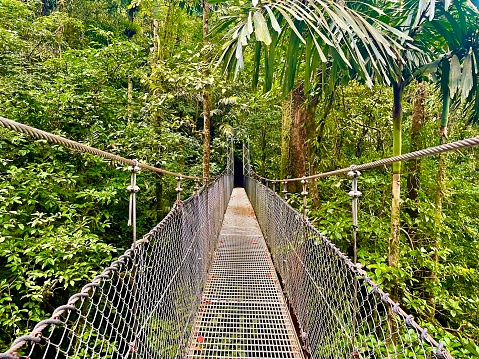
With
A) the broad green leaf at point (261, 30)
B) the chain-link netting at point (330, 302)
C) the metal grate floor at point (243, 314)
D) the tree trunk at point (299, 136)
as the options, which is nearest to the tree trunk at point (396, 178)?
the chain-link netting at point (330, 302)

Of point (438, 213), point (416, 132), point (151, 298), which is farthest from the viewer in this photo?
point (416, 132)

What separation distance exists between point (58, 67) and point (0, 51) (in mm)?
603

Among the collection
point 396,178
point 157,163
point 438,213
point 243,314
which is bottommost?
point 243,314

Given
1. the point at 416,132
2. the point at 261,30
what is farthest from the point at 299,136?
the point at 261,30

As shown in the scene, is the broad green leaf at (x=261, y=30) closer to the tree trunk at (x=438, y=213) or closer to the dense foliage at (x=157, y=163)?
the dense foliage at (x=157, y=163)

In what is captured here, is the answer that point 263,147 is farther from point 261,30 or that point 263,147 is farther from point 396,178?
point 261,30

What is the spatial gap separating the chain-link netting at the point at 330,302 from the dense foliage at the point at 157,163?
317mm

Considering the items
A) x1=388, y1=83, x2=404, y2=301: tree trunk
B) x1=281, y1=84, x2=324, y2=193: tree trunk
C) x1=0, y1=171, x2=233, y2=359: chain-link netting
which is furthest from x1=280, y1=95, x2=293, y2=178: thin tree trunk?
x1=388, y1=83, x2=404, y2=301: tree trunk

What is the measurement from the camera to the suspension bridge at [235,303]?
26.4 inches

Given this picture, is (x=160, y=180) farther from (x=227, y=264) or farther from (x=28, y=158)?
(x=227, y=264)

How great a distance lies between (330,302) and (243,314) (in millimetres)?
882

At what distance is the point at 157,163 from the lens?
3.67 metres

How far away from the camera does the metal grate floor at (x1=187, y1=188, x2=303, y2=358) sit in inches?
64.1

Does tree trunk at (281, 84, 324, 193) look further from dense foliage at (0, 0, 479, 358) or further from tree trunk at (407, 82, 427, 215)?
tree trunk at (407, 82, 427, 215)
